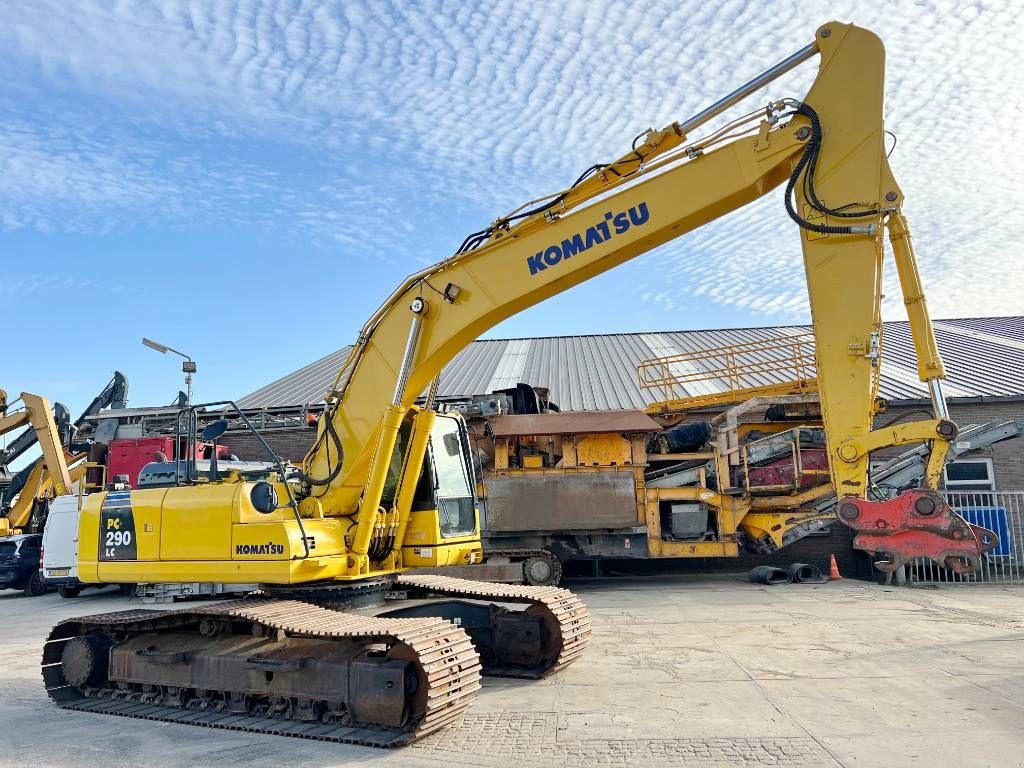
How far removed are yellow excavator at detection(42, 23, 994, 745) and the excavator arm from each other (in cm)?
2

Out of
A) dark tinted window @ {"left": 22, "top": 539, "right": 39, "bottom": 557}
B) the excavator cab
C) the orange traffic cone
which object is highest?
the excavator cab

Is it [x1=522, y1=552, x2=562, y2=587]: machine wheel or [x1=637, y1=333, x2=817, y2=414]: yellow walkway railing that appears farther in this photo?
[x1=637, y1=333, x2=817, y2=414]: yellow walkway railing

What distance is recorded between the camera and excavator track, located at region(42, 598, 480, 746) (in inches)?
226

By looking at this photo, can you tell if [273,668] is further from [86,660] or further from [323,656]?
[86,660]

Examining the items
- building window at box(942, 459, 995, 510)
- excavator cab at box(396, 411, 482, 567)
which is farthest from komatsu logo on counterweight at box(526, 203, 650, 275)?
building window at box(942, 459, 995, 510)

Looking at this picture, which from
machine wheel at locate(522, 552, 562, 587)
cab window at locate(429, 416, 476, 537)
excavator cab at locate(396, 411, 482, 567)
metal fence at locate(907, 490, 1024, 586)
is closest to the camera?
excavator cab at locate(396, 411, 482, 567)

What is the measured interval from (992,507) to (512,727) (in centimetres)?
1456

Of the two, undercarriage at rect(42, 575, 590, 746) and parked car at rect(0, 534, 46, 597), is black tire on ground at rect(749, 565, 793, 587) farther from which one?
parked car at rect(0, 534, 46, 597)

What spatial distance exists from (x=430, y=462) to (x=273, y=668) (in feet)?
7.78

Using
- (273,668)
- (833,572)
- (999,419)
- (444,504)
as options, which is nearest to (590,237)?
(444,504)

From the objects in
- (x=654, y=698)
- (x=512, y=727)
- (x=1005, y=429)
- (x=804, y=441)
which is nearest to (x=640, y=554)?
(x=804, y=441)

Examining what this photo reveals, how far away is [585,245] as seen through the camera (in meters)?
7.20

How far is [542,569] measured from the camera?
14898mm

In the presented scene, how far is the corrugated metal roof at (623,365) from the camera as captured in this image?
19766 millimetres
